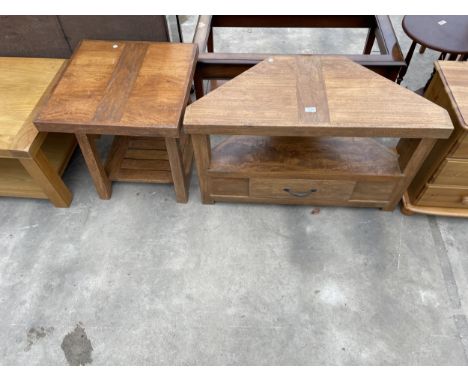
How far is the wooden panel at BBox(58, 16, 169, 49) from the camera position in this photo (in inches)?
81.0

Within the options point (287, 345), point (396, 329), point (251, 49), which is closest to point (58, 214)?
point (287, 345)

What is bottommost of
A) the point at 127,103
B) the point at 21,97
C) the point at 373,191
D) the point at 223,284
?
the point at 223,284

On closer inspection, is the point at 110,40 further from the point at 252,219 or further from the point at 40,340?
the point at 40,340

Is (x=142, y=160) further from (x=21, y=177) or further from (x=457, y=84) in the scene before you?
(x=457, y=84)

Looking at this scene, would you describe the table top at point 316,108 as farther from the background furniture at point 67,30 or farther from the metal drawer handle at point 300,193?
the background furniture at point 67,30

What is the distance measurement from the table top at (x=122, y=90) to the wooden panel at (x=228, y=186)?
0.44 meters

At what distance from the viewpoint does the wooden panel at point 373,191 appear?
1850 millimetres

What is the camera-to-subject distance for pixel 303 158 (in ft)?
6.17

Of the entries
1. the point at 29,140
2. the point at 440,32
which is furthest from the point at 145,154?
the point at 440,32

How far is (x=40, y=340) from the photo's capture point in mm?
1655

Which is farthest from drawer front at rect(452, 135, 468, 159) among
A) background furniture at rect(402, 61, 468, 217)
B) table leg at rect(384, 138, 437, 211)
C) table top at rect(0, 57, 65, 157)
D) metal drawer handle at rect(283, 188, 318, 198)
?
table top at rect(0, 57, 65, 157)

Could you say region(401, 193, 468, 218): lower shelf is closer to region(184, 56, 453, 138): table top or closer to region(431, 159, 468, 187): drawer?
region(431, 159, 468, 187): drawer

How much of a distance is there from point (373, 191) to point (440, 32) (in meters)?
1.13
